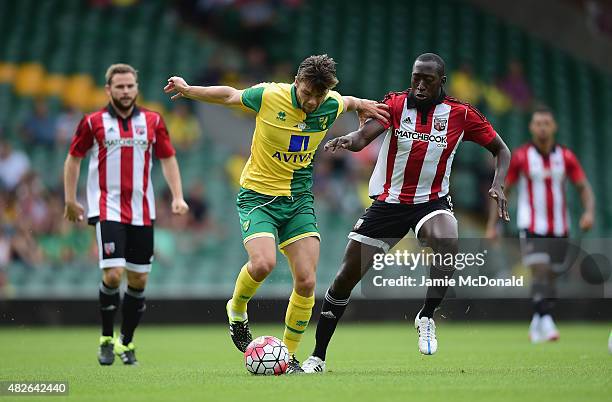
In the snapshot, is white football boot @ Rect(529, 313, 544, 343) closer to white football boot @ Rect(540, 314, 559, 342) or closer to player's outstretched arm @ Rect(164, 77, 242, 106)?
white football boot @ Rect(540, 314, 559, 342)

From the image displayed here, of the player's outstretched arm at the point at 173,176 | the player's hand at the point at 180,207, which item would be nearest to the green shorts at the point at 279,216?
the player's hand at the point at 180,207

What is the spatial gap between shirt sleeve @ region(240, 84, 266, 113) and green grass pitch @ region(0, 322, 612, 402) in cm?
185

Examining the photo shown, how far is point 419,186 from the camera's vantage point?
27.5ft

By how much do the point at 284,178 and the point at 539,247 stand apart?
5.17 m

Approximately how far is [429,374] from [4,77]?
12822mm

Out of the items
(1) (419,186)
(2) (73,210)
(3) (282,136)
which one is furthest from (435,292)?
Result: (2) (73,210)

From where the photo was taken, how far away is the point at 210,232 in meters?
17.0

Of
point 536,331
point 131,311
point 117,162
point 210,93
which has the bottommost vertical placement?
point 536,331

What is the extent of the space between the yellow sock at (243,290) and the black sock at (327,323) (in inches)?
20.8

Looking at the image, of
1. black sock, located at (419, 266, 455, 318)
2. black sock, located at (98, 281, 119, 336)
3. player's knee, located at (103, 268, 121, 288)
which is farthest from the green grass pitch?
player's knee, located at (103, 268, 121, 288)

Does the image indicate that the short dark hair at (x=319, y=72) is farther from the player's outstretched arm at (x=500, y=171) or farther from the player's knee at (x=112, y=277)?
the player's knee at (x=112, y=277)

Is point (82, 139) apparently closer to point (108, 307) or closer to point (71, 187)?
point (71, 187)

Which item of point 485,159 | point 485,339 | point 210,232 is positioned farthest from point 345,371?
point 485,159

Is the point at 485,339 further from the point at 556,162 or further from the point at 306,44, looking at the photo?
the point at 306,44
